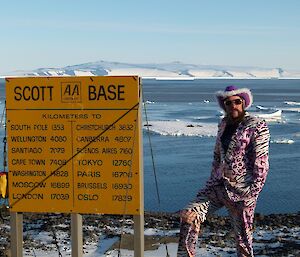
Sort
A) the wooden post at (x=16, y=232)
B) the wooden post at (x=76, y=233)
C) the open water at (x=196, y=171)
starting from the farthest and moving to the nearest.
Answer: the open water at (x=196, y=171)
the wooden post at (x=16, y=232)
the wooden post at (x=76, y=233)

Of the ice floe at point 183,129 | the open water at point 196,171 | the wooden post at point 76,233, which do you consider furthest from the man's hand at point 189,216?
the ice floe at point 183,129

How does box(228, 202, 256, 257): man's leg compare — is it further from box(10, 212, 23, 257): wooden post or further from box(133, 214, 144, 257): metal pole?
box(10, 212, 23, 257): wooden post

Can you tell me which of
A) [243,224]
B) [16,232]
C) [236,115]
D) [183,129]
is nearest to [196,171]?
[183,129]

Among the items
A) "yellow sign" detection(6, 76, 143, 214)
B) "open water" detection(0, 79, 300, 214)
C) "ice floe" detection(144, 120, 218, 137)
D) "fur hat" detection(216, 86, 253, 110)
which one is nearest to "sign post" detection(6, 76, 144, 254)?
"yellow sign" detection(6, 76, 143, 214)

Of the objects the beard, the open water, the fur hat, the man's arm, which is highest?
the fur hat

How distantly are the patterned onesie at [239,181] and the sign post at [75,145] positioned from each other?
491 mm

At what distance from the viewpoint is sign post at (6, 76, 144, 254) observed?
4.08 metres

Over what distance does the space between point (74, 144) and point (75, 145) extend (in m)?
0.01

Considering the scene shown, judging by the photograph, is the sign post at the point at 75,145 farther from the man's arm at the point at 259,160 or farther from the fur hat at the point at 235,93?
the man's arm at the point at 259,160

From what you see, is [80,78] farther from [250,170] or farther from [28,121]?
[250,170]

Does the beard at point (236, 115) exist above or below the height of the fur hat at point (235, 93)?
below

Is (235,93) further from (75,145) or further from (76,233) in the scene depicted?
(76,233)

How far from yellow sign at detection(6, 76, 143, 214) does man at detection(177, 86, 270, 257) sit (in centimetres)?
49

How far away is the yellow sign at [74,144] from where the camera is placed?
4.08m
